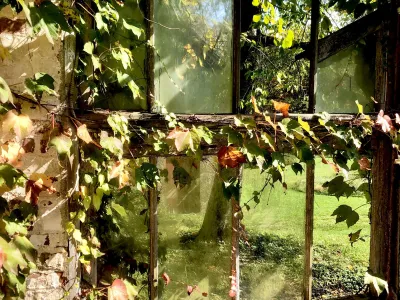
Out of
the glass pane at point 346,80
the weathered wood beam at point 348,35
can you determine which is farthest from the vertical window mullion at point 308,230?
the weathered wood beam at point 348,35

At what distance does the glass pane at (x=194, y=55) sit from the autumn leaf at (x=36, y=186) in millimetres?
732

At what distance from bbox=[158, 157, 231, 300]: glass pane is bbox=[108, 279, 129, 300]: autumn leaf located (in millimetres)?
479

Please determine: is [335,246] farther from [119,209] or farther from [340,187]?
[119,209]

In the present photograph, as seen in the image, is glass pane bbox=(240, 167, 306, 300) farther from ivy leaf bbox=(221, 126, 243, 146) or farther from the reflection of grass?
ivy leaf bbox=(221, 126, 243, 146)

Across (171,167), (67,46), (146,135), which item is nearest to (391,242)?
(171,167)

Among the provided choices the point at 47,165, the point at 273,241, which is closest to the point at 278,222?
the point at 273,241

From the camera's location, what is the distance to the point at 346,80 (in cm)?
241

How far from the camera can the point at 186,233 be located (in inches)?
86.0

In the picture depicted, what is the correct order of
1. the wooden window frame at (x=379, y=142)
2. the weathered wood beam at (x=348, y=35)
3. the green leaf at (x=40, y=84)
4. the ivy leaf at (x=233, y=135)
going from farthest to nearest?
the weathered wood beam at (x=348, y=35) → the wooden window frame at (x=379, y=142) → the ivy leaf at (x=233, y=135) → the green leaf at (x=40, y=84)

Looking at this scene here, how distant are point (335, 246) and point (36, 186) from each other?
2602 mm

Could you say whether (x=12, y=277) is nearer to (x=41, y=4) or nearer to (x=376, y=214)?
(x=41, y=4)

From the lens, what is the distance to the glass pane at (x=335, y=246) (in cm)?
245

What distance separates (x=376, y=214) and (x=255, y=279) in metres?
0.88

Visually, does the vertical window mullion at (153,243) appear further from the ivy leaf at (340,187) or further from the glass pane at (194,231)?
the ivy leaf at (340,187)
